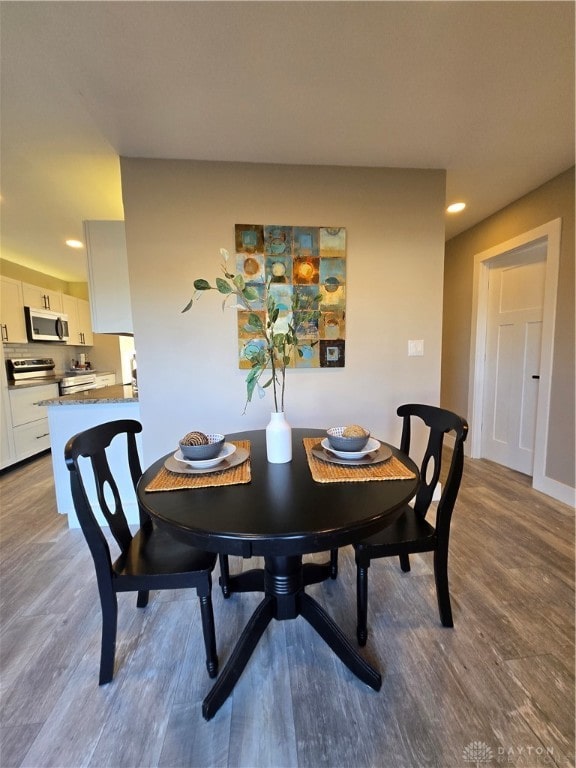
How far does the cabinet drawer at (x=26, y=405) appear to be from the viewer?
3.43 meters

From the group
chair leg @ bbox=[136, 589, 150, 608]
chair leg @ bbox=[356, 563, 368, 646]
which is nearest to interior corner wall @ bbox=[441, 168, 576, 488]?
chair leg @ bbox=[356, 563, 368, 646]

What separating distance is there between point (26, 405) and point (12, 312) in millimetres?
1139

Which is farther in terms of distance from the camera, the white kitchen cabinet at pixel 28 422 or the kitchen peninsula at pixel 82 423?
the white kitchen cabinet at pixel 28 422

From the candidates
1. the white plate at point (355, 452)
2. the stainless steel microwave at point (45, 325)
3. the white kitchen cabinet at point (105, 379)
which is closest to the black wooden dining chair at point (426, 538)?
the white plate at point (355, 452)

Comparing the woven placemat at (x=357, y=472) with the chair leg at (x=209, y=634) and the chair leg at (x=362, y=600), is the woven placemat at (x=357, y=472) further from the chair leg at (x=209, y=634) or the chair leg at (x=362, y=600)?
the chair leg at (x=209, y=634)

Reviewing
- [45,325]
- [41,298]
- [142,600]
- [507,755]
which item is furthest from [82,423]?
[41,298]

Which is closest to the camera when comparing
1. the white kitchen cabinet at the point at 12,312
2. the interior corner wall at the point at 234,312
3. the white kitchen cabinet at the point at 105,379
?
the interior corner wall at the point at 234,312

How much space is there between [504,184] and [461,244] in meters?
1.02

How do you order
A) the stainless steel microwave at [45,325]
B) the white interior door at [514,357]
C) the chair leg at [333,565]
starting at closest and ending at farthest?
the chair leg at [333,565]
the white interior door at [514,357]
the stainless steel microwave at [45,325]

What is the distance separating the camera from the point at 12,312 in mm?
3729

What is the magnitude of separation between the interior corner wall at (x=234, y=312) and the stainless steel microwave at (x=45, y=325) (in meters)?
2.91

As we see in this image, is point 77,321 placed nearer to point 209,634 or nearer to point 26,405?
point 26,405

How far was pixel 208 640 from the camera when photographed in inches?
44.7

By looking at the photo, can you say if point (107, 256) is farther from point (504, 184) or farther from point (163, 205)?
point (504, 184)
